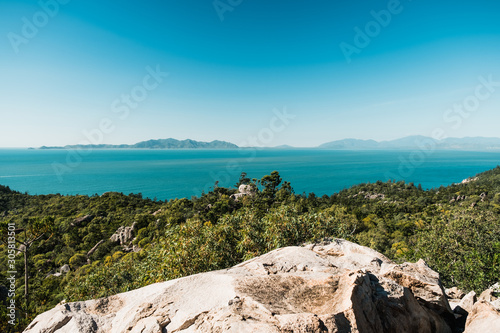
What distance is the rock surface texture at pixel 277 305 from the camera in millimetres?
5289

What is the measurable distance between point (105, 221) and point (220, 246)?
185ft

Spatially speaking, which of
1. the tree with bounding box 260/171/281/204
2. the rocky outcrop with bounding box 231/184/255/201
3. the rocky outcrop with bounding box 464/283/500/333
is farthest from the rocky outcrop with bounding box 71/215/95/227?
the rocky outcrop with bounding box 464/283/500/333

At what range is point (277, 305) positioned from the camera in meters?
5.88

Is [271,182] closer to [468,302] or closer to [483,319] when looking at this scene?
[468,302]

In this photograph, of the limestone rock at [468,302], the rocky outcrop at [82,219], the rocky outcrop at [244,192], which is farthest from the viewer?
the rocky outcrop at [244,192]

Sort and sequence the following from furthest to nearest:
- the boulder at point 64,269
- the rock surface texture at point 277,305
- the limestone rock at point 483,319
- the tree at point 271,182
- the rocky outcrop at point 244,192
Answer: the tree at point 271,182
the rocky outcrop at point 244,192
the boulder at point 64,269
the limestone rock at point 483,319
the rock surface texture at point 277,305

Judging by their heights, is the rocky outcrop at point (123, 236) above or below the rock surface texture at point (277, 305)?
below

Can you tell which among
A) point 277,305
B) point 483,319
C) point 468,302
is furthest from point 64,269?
point 483,319

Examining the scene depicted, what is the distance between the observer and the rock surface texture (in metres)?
5.29

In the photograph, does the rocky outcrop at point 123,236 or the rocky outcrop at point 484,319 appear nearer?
the rocky outcrop at point 484,319

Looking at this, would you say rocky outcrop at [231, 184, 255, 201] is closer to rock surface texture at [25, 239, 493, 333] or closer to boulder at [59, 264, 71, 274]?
boulder at [59, 264, 71, 274]

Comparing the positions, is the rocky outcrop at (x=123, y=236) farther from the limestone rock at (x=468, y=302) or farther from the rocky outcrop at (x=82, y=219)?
the limestone rock at (x=468, y=302)

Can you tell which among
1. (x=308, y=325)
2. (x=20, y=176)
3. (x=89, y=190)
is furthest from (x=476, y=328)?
(x=20, y=176)

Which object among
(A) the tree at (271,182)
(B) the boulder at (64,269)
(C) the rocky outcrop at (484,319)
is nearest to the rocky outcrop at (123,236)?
(B) the boulder at (64,269)
